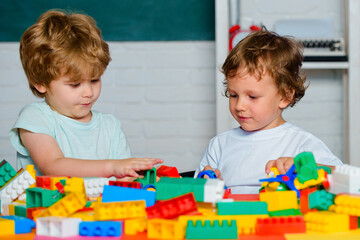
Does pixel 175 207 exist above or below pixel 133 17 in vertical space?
below

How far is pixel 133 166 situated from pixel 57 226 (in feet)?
1.07

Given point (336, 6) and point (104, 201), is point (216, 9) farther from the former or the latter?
point (104, 201)

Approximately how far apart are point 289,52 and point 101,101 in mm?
1061

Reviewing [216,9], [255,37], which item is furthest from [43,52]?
[216,9]

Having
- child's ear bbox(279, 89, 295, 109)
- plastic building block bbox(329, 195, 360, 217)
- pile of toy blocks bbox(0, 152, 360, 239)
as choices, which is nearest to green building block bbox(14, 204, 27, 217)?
pile of toy blocks bbox(0, 152, 360, 239)

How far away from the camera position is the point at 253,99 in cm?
132

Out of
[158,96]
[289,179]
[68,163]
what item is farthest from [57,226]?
[158,96]

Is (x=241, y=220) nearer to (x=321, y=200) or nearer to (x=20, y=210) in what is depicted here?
(x=321, y=200)

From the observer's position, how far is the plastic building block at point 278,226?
647 mm

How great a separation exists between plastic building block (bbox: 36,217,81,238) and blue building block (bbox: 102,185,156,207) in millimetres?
107

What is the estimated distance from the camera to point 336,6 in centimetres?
222

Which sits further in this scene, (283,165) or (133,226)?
(283,165)

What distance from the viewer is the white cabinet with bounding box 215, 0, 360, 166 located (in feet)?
6.57

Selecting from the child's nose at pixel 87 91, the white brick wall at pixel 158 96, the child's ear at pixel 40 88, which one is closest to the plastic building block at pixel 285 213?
the child's nose at pixel 87 91
